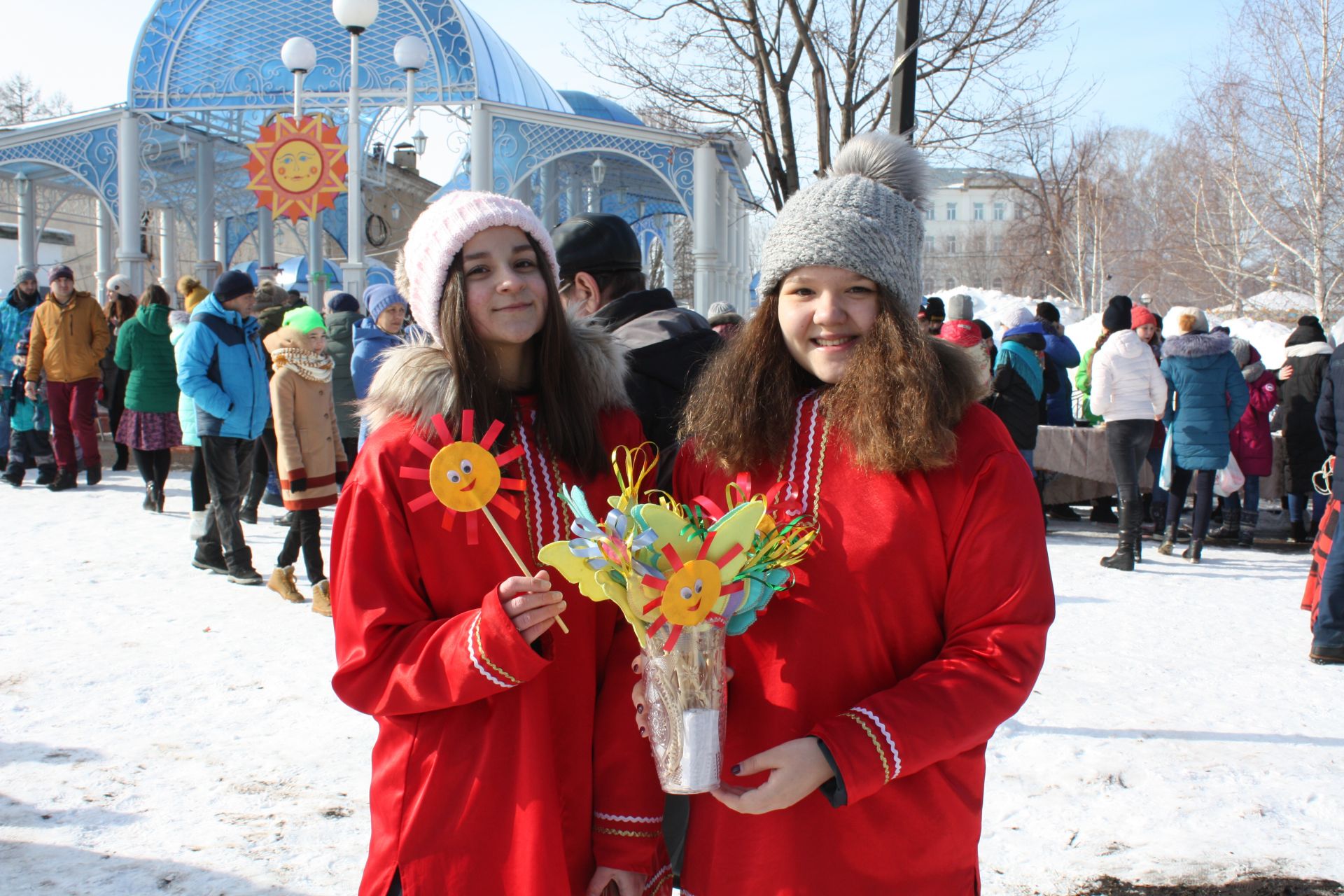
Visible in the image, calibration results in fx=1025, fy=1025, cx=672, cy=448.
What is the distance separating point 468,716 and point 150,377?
310 inches

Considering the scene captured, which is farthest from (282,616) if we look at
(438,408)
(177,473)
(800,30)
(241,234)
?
(241,234)

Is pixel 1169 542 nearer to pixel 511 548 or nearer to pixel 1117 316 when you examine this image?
pixel 1117 316

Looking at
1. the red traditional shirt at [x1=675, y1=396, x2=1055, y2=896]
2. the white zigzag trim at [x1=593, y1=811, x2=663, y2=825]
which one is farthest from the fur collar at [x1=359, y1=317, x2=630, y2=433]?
the white zigzag trim at [x1=593, y1=811, x2=663, y2=825]

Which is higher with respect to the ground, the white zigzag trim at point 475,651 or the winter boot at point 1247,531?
the white zigzag trim at point 475,651

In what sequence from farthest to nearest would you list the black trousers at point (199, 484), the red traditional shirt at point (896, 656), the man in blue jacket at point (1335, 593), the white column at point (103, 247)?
the white column at point (103, 247), the black trousers at point (199, 484), the man in blue jacket at point (1335, 593), the red traditional shirt at point (896, 656)

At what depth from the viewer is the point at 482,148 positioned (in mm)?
13438

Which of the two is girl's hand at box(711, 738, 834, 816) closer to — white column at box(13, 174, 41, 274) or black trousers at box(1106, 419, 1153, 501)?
black trousers at box(1106, 419, 1153, 501)

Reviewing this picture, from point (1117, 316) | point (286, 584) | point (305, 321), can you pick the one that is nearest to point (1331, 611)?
point (1117, 316)

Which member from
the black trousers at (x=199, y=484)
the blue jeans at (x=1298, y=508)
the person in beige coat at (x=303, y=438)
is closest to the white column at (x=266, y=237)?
the black trousers at (x=199, y=484)

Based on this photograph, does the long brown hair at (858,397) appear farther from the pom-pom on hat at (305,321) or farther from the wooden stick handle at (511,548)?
the pom-pom on hat at (305,321)

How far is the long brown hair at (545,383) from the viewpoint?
1895 mm

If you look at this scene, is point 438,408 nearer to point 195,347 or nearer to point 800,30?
point 195,347

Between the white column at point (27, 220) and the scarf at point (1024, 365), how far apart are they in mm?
16093

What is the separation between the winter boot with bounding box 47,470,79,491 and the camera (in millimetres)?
9742
